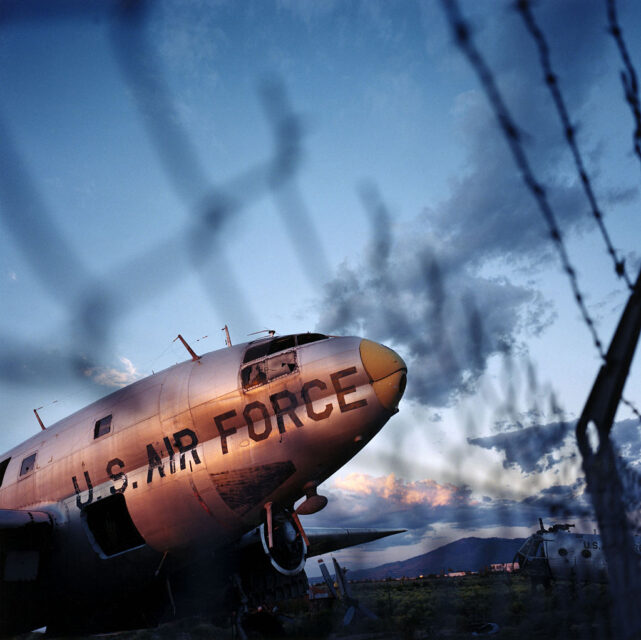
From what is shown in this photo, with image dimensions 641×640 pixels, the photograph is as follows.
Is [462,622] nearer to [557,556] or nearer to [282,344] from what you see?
[557,556]

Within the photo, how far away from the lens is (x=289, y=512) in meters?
10.0

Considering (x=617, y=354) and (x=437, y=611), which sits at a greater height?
(x=617, y=354)

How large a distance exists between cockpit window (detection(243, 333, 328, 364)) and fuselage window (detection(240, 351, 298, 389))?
10.3 inches

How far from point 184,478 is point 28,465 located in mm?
5738

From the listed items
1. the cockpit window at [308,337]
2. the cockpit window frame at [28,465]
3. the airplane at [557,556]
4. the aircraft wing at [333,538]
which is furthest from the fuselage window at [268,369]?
the airplane at [557,556]

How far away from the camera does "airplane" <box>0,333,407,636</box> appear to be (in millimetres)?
9055

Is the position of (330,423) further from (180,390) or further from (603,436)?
(603,436)

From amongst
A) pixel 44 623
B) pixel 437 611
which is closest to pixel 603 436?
pixel 44 623

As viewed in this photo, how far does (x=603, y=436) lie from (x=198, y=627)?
2799 cm

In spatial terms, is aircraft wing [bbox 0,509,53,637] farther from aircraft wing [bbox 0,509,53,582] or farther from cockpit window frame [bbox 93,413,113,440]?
cockpit window frame [bbox 93,413,113,440]

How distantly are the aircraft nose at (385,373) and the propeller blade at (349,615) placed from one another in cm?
1441

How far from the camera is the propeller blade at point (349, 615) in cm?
1894

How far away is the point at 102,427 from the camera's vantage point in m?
10.9

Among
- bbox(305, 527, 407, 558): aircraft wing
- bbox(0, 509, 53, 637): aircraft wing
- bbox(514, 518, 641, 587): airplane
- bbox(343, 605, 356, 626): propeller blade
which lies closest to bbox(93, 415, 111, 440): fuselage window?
bbox(0, 509, 53, 637): aircraft wing
